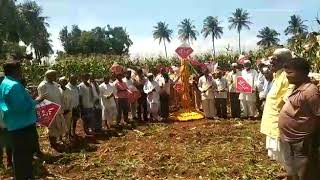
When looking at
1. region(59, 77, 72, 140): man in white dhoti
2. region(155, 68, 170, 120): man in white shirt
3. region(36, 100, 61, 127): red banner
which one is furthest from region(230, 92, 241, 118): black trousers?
region(36, 100, 61, 127): red banner

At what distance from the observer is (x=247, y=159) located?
8734mm

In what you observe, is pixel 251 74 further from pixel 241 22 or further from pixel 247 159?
pixel 241 22

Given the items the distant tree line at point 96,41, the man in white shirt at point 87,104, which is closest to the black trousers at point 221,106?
the man in white shirt at point 87,104

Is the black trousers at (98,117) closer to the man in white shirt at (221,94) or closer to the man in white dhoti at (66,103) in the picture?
the man in white dhoti at (66,103)

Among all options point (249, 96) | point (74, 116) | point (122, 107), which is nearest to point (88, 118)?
point (74, 116)

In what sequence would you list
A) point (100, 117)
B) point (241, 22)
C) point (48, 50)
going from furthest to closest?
1. point (241, 22)
2. point (48, 50)
3. point (100, 117)

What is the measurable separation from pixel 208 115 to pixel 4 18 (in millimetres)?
38824

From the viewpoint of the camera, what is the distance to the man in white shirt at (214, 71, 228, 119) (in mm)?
15391

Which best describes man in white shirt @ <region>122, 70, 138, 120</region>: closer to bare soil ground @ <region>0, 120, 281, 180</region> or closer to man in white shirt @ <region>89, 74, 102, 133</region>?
man in white shirt @ <region>89, 74, 102, 133</region>

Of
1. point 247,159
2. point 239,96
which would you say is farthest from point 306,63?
point 239,96

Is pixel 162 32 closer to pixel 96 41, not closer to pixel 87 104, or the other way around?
pixel 96 41

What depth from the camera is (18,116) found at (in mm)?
6527

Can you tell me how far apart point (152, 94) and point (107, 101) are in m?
2.12

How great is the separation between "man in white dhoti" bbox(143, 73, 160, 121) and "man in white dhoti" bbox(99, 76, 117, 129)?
178cm
